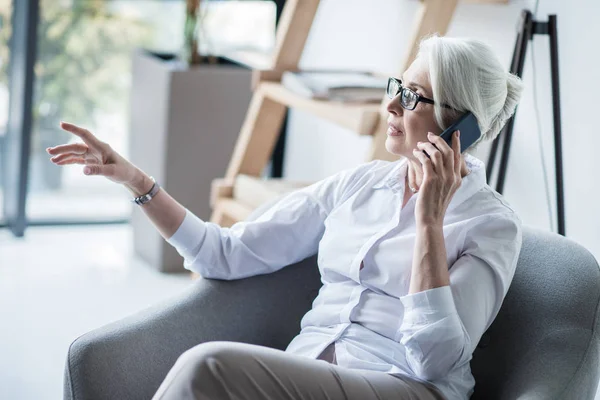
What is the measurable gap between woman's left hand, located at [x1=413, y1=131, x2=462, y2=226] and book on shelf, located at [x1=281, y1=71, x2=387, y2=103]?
3.18 feet

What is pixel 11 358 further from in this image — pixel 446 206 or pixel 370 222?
pixel 446 206

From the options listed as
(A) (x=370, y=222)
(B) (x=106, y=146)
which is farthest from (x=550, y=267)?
(B) (x=106, y=146)

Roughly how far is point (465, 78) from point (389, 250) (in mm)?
377

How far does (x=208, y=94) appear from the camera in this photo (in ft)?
11.3

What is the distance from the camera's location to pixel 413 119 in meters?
1.85

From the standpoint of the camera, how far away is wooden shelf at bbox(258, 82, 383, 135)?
2.55m

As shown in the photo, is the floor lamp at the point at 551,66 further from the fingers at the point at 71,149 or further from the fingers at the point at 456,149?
the fingers at the point at 71,149

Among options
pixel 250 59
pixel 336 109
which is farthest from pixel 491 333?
pixel 250 59

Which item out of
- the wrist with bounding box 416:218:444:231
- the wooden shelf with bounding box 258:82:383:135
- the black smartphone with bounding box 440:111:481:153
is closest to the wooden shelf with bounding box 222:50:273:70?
the wooden shelf with bounding box 258:82:383:135

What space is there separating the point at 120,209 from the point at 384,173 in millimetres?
2444

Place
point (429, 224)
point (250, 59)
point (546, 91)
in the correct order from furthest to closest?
point (250, 59) < point (546, 91) < point (429, 224)

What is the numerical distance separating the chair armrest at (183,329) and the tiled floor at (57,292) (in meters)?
0.86

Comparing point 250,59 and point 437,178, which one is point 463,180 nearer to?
point 437,178

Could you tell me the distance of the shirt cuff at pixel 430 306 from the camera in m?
1.63
